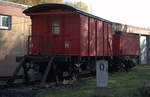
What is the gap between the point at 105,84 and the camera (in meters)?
8.73

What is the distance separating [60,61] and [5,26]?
8.72m

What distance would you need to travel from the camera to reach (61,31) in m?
13.4

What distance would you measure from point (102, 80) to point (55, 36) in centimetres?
554

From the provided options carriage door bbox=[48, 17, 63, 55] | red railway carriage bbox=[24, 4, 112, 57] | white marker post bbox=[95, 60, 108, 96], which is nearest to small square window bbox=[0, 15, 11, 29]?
red railway carriage bbox=[24, 4, 112, 57]

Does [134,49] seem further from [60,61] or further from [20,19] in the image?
[60,61]

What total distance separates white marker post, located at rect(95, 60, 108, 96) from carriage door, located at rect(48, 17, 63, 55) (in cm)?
456

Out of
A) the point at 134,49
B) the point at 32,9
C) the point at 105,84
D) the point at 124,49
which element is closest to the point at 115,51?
the point at 124,49

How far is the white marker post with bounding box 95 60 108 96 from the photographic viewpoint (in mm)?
8541

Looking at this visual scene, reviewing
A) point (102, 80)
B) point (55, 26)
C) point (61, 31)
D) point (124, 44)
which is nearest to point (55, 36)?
point (61, 31)

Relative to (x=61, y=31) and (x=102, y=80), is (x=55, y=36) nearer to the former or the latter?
(x=61, y=31)

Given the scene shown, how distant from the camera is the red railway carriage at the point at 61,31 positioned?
12.9m

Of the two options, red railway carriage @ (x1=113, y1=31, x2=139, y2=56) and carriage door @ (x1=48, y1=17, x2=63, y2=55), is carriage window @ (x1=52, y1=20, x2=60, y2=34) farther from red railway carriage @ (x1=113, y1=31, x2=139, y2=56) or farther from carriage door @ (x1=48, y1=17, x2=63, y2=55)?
red railway carriage @ (x1=113, y1=31, x2=139, y2=56)

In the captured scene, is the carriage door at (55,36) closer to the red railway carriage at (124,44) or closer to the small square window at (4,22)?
the small square window at (4,22)

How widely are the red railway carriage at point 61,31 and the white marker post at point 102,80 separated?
3.99m
